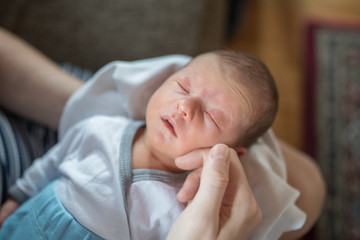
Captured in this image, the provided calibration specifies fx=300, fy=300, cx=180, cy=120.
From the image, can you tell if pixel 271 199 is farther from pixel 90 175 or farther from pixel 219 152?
pixel 90 175

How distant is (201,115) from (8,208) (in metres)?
0.60

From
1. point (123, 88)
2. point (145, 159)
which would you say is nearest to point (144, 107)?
point (123, 88)

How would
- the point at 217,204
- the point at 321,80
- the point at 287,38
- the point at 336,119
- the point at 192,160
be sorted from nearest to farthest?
the point at 217,204 < the point at 192,160 < the point at 336,119 < the point at 321,80 < the point at 287,38

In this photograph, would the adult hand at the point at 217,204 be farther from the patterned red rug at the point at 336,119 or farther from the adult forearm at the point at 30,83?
the patterned red rug at the point at 336,119

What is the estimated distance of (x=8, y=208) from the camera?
0.83 m

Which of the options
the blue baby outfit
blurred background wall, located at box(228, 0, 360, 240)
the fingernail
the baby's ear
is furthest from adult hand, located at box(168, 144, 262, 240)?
blurred background wall, located at box(228, 0, 360, 240)

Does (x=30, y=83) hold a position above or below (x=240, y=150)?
above

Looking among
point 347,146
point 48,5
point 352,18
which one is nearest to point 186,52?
point 48,5

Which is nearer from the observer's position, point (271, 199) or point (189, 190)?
point (189, 190)

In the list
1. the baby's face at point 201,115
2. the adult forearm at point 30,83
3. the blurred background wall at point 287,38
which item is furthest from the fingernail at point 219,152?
the blurred background wall at point 287,38

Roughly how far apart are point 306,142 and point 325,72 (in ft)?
1.72

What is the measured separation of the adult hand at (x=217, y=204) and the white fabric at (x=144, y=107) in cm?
18

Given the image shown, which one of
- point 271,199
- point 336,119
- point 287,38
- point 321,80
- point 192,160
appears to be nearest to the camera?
point 192,160

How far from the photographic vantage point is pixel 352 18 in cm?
222
